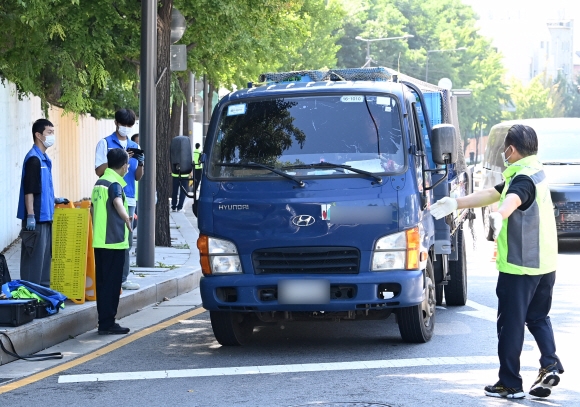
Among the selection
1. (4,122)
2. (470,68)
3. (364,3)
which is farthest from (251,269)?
(470,68)

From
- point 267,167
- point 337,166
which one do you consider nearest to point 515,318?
point 337,166

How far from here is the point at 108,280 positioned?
988cm

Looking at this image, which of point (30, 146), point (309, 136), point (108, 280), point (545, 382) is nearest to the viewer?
point (545, 382)

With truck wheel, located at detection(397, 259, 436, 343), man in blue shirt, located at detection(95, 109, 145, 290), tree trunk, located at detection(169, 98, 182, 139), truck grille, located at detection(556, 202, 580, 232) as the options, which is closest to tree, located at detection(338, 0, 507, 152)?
tree trunk, located at detection(169, 98, 182, 139)

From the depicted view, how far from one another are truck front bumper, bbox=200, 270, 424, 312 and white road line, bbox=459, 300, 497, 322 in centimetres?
225

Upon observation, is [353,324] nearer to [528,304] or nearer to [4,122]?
[528,304]

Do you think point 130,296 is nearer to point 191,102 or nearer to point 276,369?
point 276,369

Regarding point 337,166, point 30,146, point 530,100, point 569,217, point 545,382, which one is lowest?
point 545,382

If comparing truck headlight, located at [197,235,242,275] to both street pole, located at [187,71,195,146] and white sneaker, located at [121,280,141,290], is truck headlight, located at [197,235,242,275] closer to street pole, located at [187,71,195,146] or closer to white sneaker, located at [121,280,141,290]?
white sneaker, located at [121,280,141,290]

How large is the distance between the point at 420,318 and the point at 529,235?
2.10 meters

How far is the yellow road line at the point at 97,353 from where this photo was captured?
25.9 ft

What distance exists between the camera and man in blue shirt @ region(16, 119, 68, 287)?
10922mm

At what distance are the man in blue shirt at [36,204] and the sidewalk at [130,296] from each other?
1.81ft

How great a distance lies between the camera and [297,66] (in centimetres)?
4712
